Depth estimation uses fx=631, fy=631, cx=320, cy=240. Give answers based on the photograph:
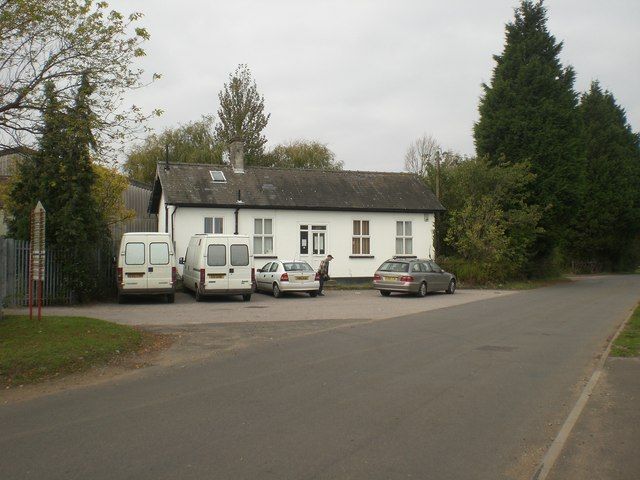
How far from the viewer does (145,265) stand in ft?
67.2

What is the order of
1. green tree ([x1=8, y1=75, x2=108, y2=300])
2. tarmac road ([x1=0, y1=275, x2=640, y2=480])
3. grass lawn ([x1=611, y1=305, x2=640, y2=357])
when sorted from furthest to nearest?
green tree ([x1=8, y1=75, x2=108, y2=300]) < grass lawn ([x1=611, y1=305, x2=640, y2=357]) < tarmac road ([x1=0, y1=275, x2=640, y2=480])

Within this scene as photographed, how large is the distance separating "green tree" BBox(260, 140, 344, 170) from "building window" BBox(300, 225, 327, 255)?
23.7 m

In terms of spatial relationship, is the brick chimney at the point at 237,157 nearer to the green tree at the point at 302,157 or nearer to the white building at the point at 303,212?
the white building at the point at 303,212

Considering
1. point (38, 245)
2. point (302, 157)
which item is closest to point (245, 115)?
point (302, 157)

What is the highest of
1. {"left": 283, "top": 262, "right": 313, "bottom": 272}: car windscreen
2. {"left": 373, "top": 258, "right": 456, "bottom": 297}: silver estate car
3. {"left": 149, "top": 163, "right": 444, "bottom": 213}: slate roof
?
{"left": 149, "top": 163, "right": 444, "bottom": 213}: slate roof

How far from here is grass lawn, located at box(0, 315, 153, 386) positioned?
9109 mm

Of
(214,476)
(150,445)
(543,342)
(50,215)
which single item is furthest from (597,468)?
(50,215)

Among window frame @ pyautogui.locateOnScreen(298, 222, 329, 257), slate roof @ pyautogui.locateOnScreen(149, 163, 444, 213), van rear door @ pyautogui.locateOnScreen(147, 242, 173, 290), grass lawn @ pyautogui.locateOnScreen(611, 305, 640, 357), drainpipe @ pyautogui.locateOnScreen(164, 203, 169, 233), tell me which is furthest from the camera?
window frame @ pyautogui.locateOnScreen(298, 222, 329, 257)

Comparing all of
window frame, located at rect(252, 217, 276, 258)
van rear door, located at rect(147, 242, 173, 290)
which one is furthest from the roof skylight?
van rear door, located at rect(147, 242, 173, 290)

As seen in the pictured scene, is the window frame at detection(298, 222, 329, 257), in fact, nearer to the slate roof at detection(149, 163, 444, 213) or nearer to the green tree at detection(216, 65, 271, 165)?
the slate roof at detection(149, 163, 444, 213)

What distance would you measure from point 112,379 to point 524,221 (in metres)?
27.5

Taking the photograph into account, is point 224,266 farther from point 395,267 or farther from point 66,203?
point 395,267

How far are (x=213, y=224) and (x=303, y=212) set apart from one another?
4440 mm

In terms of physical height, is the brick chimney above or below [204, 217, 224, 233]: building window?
above
